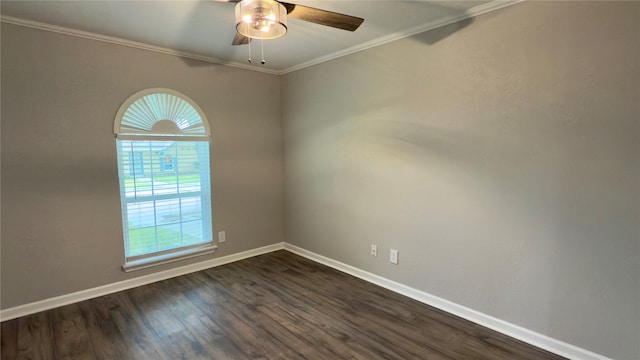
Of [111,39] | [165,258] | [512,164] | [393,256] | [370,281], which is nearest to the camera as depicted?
[512,164]

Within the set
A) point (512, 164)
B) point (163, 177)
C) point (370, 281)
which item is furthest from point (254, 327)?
point (512, 164)

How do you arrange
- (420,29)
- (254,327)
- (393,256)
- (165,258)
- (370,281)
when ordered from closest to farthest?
(254,327), (420,29), (393,256), (370,281), (165,258)

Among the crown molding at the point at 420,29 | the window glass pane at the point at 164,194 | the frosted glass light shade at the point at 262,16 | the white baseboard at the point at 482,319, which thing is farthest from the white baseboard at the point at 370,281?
the frosted glass light shade at the point at 262,16

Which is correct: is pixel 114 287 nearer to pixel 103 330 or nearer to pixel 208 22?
pixel 103 330

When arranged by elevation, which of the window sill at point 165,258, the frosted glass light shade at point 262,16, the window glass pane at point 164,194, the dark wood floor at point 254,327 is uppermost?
the frosted glass light shade at point 262,16

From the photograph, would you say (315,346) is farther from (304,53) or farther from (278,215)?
(304,53)

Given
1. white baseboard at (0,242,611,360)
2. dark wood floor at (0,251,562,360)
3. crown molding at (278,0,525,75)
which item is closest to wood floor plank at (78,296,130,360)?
dark wood floor at (0,251,562,360)

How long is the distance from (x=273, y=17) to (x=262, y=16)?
0.06 metres

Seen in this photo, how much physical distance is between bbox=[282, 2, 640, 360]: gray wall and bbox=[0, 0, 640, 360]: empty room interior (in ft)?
0.04

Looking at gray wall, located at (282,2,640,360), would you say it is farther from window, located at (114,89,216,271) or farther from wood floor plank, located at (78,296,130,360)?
wood floor plank, located at (78,296,130,360)

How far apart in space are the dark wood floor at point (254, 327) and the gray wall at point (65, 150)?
360 millimetres

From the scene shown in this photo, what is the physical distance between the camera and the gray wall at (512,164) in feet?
6.12

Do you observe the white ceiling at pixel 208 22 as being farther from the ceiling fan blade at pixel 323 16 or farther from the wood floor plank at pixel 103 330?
the wood floor plank at pixel 103 330

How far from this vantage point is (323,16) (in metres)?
1.91
